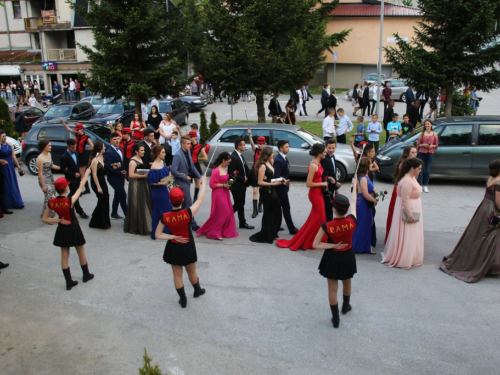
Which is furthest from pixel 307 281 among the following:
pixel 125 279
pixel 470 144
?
pixel 470 144

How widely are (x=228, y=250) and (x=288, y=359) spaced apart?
3372 millimetres

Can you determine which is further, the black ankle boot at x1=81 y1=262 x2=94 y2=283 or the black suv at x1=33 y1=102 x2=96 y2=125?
the black suv at x1=33 y1=102 x2=96 y2=125

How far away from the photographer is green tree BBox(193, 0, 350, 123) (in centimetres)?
1602

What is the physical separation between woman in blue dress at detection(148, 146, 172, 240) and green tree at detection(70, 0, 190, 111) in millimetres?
8323

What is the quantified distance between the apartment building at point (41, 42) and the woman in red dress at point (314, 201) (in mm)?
36463

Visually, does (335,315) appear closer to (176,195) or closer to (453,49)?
(176,195)

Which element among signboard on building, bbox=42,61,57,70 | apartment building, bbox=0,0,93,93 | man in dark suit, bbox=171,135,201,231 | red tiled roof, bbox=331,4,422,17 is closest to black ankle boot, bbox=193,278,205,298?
man in dark suit, bbox=171,135,201,231

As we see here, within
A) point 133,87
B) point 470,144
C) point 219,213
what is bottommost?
point 219,213

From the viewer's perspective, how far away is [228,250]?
824 centimetres

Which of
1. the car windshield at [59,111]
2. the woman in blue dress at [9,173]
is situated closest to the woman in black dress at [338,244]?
the woman in blue dress at [9,173]

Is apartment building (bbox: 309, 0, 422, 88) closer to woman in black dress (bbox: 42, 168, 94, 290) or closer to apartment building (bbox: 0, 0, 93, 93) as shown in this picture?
apartment building (bbox: 0, 0, 93, 93)

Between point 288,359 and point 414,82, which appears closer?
point 288,359

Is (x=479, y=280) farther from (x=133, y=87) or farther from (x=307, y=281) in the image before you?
(x=133, y=87)

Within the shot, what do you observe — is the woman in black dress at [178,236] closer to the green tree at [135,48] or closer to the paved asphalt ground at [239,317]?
the paved asphalt ground at [239,317]
